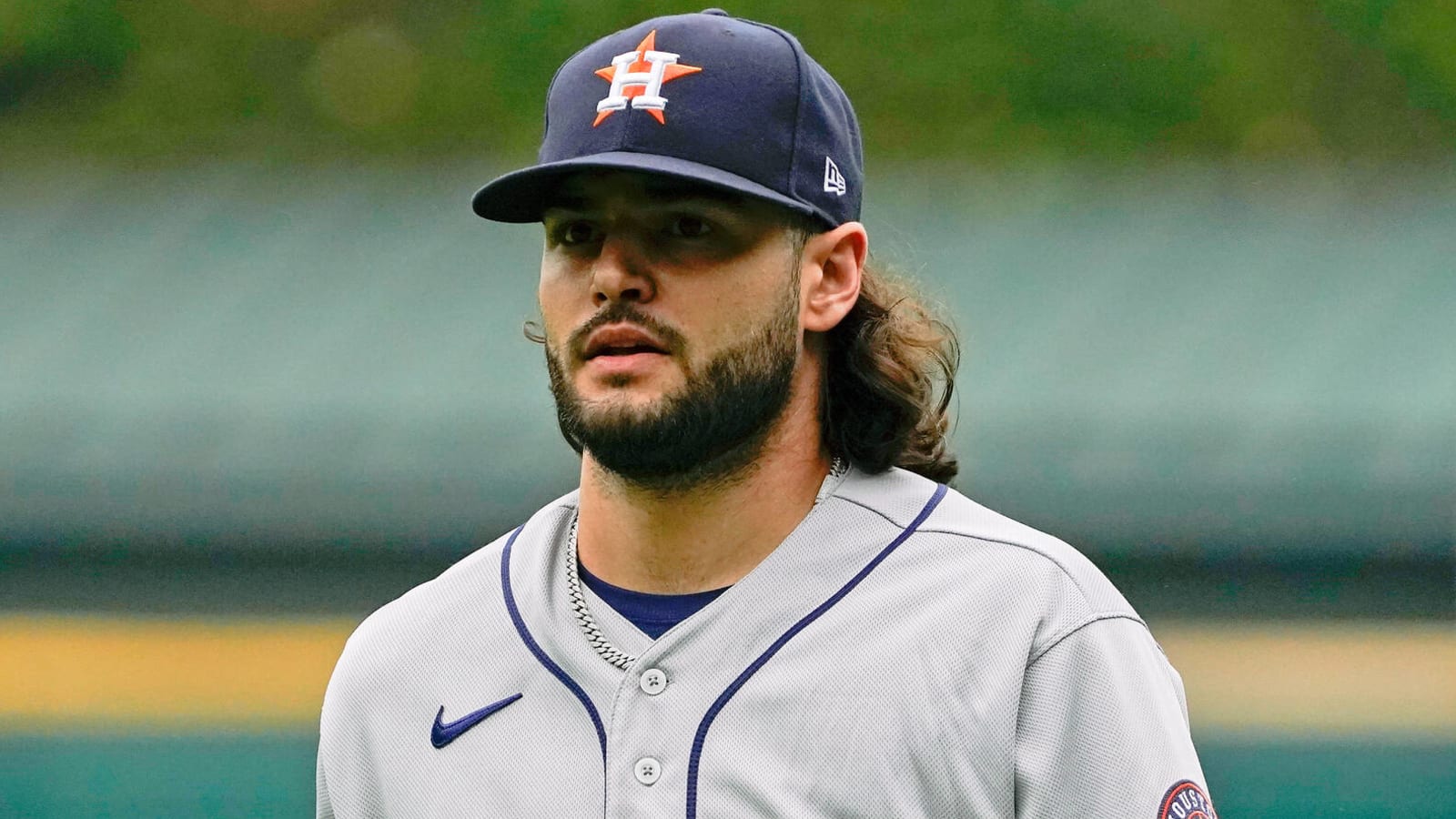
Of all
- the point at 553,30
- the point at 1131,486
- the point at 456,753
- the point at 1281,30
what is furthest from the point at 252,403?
the point at 456,753

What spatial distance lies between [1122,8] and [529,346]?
3.42m

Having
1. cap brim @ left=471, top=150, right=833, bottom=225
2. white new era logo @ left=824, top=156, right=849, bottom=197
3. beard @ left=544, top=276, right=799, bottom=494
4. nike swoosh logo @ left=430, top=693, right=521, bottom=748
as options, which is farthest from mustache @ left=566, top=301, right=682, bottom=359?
nike swoosh logo @ left=430, top=693, right=521, bottom=748

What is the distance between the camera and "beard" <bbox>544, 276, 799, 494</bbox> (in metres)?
1.79

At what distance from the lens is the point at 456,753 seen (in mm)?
1825

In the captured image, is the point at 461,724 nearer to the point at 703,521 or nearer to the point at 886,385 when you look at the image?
the point at 703,521

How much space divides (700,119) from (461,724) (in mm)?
637

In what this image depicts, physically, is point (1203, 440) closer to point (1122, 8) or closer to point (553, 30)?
point (1122, 8)

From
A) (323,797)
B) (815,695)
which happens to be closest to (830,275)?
(815,695)

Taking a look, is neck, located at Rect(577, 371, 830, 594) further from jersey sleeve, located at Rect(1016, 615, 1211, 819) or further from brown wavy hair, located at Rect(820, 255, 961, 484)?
jersey sleeve, located at Rect(1016, 615, 1211, 819)

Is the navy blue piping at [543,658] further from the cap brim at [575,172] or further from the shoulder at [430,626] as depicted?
the cap brim at [575,172]

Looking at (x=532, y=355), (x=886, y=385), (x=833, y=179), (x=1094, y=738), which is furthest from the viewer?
(x=532, y=355)

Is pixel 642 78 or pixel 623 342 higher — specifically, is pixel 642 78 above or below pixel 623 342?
above

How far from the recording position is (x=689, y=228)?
1814 mm

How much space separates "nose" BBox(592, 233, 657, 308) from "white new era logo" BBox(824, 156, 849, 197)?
217 mm
